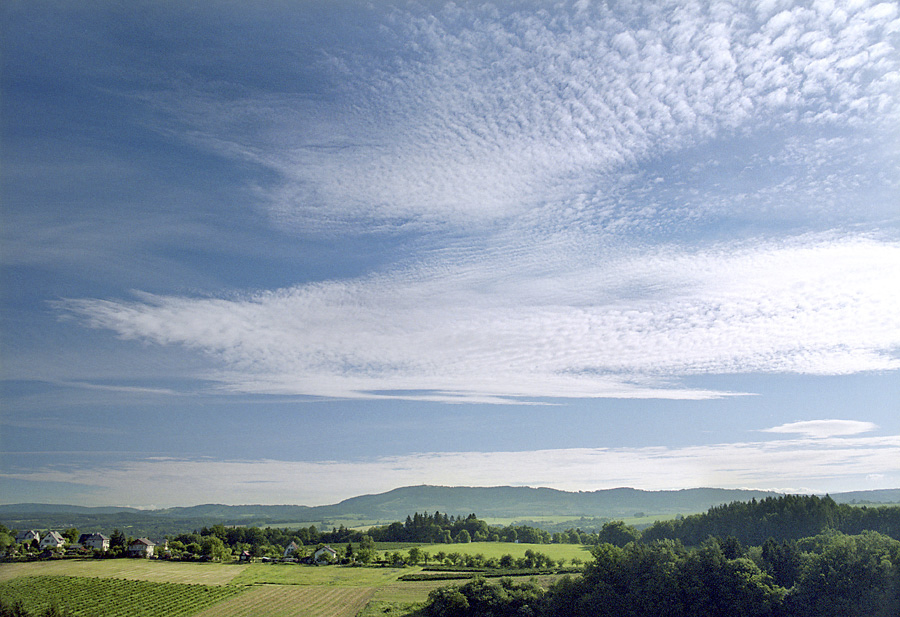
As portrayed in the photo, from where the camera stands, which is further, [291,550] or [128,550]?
[291,550]

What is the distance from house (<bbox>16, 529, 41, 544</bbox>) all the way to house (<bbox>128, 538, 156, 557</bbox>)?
11066 millimetres

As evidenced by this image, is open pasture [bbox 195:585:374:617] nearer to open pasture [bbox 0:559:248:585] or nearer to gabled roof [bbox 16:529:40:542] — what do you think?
open pasture [bbox 0:559:248:585]

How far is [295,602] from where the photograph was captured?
4041 cm

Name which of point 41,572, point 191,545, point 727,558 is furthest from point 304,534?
point 727,558

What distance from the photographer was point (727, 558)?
38469 mm

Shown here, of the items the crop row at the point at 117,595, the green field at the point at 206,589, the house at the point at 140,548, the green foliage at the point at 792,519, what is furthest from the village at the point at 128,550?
the green foliage at the point at 792,519

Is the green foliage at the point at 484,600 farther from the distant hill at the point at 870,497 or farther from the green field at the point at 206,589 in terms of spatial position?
the distant hill at the point at 870,497

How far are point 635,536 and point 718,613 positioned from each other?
40788 mm

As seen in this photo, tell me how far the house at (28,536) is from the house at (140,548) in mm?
11066

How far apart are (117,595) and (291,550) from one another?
34474 mm

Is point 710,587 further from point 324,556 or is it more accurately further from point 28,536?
point 28,536

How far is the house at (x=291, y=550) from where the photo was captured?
232 ft

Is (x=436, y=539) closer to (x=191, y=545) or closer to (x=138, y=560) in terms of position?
(x=191, y=545)

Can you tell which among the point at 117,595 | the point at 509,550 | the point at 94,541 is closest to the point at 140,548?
the point at 94,541
